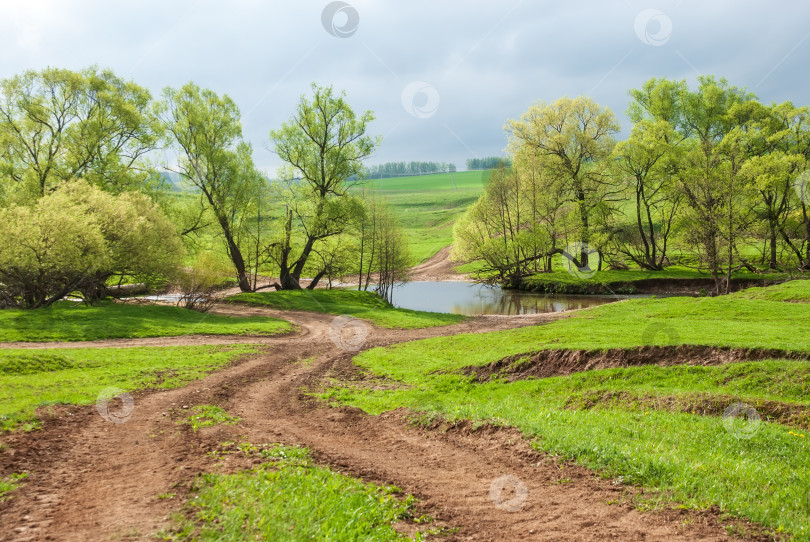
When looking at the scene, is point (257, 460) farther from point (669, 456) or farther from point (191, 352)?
point (191, 352)

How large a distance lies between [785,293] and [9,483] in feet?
141

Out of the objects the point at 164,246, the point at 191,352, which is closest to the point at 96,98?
the point at 164,246

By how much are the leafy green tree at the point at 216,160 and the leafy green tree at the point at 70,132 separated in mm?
2890

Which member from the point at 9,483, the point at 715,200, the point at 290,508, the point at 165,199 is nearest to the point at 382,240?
the point at 165,199

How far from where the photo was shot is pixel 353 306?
1670 inches

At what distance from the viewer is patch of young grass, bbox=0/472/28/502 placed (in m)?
7.29

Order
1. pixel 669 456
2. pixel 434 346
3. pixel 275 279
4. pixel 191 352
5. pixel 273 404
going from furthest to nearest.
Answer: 1. pixel 275 279
2. pixel 434 346
3. pixel 191 352
4. pixel 273 404
5. pixel 669 456

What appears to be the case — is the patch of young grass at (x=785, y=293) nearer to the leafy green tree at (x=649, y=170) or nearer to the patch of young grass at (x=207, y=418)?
the leafy green tree at (x=649, y=170)

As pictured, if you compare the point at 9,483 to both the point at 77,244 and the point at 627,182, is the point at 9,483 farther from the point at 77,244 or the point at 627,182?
the point at 627,182

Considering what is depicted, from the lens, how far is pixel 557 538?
6.33 metres

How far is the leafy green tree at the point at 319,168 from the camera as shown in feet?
157

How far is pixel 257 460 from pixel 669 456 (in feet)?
25.3

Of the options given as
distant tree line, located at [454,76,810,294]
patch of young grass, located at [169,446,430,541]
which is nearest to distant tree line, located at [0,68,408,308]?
distant tree line, located at [454,76,810,294]

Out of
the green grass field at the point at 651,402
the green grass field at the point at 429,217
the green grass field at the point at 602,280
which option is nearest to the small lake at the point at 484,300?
the green grass field at the point at 602,280
